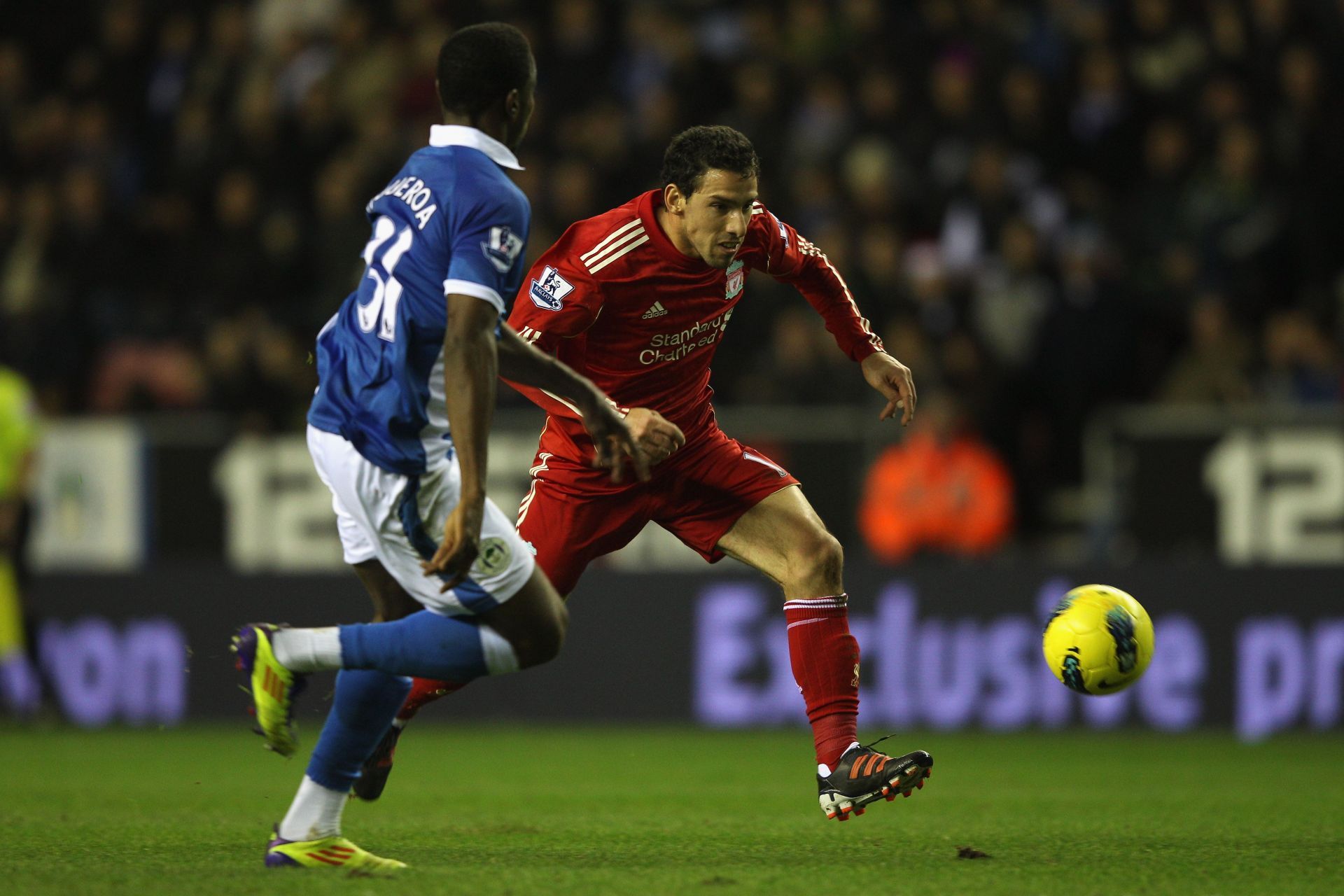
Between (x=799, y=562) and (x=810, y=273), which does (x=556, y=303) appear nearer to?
(x=810, y=273)

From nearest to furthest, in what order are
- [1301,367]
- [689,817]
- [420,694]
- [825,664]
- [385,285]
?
1. [385,285]
2. [825,664]
3. [420,694]
4. [689,817]
5. [1301,367]

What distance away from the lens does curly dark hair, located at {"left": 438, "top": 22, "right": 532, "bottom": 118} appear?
473cm

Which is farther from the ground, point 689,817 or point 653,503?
point 653,503

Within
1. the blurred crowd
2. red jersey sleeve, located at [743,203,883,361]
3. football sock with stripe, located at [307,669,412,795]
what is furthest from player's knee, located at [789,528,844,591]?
the blurred crowd

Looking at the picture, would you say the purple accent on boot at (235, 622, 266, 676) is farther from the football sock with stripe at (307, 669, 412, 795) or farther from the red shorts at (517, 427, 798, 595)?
the red shorts at (517, 427, 798, 595)

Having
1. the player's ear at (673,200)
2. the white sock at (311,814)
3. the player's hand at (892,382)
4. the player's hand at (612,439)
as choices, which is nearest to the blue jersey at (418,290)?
the player's hand at (612,439)

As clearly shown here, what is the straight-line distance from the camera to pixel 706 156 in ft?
19.2

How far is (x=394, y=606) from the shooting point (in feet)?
16.9

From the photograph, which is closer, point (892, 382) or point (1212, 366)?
point (892, 382)

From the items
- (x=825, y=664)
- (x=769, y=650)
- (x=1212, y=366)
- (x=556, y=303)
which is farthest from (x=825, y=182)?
(x=825, y=664)

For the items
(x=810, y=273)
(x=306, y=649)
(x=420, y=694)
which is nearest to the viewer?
(x=306, y=649)

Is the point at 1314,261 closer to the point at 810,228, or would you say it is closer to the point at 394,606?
the point at 810,228

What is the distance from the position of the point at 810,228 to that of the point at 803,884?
7.92 meters

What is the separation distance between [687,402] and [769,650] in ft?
16.2
